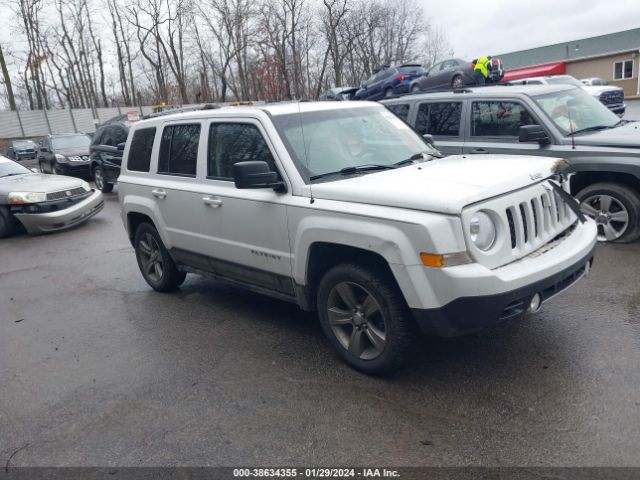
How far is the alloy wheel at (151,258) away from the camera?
584 centimetres

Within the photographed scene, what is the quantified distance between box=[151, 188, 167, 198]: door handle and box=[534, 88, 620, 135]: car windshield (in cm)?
467

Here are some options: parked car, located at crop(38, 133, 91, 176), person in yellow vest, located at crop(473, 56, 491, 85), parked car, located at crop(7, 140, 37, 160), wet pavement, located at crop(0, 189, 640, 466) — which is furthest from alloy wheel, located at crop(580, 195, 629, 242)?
parked car, located at crop(7, 140, 37, 160)

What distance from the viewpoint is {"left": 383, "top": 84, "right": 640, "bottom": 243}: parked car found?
242 inches

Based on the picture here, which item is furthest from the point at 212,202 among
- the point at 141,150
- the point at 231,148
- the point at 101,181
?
the point at 101,181

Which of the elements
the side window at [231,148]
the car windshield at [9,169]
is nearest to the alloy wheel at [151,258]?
the side window at [231,148]

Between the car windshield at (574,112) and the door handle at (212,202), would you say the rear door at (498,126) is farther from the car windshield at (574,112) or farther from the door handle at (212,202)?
the door handle at (212,202)

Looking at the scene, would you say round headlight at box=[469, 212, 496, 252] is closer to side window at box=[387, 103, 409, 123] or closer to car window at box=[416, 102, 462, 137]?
car window at box=[416, 102, 462, 137]

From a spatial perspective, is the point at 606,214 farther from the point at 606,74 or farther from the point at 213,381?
the point at 606,74

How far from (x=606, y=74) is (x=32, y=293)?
164ft

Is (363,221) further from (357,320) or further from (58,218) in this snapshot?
(58,218)

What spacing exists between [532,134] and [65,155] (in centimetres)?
1456

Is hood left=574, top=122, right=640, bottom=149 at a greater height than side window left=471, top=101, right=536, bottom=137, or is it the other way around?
side window left=471, top=101, right=536, bottom=137

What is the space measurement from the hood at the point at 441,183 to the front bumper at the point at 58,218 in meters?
7.76

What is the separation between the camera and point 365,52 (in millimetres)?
45719
